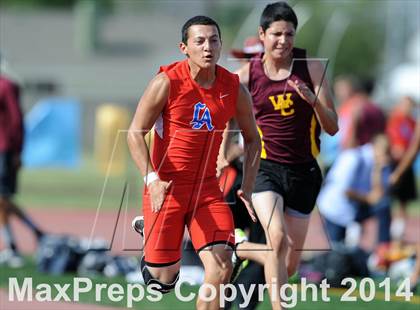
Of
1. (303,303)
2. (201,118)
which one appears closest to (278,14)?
(201,118)

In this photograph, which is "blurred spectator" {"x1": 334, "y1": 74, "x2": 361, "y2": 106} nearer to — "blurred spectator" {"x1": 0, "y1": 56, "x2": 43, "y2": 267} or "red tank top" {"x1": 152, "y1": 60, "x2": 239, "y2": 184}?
"blurred spectator" {"x1": 0, "y1": 56, "x2": 43, "y2": 267}

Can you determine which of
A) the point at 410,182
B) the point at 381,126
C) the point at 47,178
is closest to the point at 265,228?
the point at 381,126

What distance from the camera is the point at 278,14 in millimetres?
8836

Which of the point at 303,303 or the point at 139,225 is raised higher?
the point at 139,225

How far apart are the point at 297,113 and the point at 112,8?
9444 cm

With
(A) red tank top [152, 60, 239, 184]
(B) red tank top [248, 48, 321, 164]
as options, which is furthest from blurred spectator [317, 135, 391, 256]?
(A) red tank top [152, 60, 239, 184]

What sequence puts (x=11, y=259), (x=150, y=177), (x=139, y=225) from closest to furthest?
(x=150, y=177)
(x=139, y=225)
(x=11, y=259)

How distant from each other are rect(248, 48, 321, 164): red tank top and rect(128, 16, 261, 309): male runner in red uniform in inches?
41.4

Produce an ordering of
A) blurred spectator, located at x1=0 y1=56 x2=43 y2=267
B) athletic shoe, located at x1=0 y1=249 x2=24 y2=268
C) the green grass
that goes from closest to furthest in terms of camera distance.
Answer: the green grass, athletic shoe, located at x1=0 y1=249 x2=24 y2=268, blurred spectator, located at x1=0 y1=56 x2=43 y2=267

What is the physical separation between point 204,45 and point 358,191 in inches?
284

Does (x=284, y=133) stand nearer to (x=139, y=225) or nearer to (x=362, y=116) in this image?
(x=139, y=225)

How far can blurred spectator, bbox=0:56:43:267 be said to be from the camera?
14.6 m

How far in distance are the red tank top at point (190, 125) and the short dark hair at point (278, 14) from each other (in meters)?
0.95

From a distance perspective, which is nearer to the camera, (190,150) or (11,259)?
(190,150)
